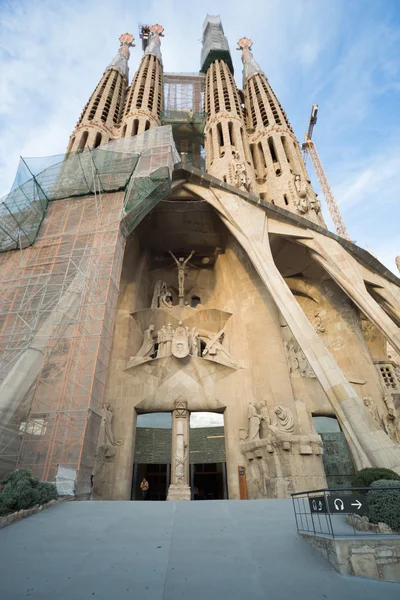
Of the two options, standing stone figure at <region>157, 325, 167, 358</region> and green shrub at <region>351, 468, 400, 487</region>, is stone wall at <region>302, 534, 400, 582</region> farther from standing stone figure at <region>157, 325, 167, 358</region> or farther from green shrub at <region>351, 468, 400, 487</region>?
standing stone figure at <region>157, 325, 167, 358</region>

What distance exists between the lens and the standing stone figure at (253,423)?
11703 mm

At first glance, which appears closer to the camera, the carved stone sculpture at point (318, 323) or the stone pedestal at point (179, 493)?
the stone pedestal at point (179, 493)

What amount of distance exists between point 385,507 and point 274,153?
79.8 ft

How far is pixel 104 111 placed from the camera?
25.4 metres

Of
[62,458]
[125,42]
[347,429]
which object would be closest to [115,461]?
[62,458]

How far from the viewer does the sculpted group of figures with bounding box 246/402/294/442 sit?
1123 centimetres

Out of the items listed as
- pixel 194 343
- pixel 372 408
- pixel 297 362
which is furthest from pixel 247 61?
pixel 372 408

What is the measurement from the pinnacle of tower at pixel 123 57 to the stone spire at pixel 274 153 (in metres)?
12.1

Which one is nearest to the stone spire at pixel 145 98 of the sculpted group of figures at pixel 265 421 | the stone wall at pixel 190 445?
the stone wall at pixel 190 445

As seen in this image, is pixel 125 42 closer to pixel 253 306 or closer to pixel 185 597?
pixel 253 306

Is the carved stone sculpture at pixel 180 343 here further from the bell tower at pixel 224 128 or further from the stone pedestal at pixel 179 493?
the bell tower at pixel 224 128

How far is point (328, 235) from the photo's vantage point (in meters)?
13.7

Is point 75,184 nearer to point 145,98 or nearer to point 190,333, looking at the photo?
point 190,333

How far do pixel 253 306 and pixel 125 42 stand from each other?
126 feet
